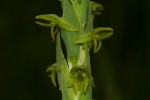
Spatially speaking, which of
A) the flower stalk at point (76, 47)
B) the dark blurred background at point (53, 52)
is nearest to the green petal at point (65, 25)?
the flower stalk at point (76, 47)

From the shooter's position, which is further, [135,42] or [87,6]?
[135,42]

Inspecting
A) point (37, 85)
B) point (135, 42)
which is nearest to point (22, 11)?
point (37, 85)

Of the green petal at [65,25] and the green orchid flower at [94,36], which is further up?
the green petal at [65,25]

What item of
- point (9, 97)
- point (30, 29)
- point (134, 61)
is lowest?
point (9, 97)

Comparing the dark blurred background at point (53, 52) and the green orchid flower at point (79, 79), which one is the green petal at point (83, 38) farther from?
the dark blurred background at point (53, 52)

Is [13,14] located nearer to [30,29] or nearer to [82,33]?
[30,29]

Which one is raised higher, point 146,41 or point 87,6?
point 87,6

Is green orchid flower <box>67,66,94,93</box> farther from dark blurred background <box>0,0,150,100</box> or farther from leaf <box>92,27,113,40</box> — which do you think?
dark blurred background <box>0,0,150,100</box>

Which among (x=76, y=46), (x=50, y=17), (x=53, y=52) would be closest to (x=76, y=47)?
(x=76, y=46)

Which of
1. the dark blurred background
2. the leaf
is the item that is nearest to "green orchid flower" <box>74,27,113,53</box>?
the leaf
